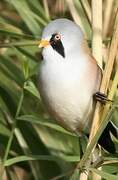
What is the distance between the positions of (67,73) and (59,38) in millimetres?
78

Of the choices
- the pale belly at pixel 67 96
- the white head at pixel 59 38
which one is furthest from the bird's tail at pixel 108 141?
the white head at pixel 59 38

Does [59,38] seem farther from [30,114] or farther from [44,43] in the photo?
[30,114]

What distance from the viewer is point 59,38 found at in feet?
4.17

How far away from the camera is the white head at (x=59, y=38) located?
49.8 inches

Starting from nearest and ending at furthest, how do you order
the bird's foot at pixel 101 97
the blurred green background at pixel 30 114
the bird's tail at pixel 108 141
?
1. the bird's foot at pixel 101 97
2. the bird's tail at pixel 108 141
3. the blurred green background at pixel 30 114

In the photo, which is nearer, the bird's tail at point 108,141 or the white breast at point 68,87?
the white breast at point 68,87

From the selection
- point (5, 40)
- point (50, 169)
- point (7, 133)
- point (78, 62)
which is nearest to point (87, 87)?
point (78, 62)

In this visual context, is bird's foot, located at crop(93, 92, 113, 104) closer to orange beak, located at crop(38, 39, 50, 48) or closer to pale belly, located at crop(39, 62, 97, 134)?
pale belly, located at crop(39, 62, 97, 134)

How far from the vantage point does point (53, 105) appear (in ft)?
4.34

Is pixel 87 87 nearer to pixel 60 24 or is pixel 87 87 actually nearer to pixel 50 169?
pixel 60 24

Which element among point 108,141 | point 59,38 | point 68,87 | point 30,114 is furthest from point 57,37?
point 30,114

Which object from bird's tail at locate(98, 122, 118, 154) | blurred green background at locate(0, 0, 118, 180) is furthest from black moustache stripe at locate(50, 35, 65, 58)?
blurred green background at locate(0, 0, 118, 180)

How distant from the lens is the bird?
4.17 ft

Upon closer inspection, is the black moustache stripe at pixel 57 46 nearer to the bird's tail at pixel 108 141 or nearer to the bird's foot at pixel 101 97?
the bird's foot at pixel 101 97
